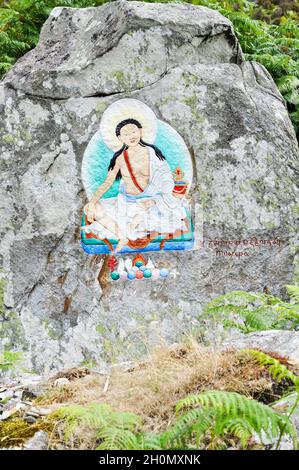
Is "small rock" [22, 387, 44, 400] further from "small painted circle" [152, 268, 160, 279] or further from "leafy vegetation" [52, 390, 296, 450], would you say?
"small painted circle" [152, 268, 160, 279]

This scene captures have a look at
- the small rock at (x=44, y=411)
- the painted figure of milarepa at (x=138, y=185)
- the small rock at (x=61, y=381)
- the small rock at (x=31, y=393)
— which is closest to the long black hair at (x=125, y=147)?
the painted figure of milarepa at (x=138, y=185)

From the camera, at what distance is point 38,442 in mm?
3109

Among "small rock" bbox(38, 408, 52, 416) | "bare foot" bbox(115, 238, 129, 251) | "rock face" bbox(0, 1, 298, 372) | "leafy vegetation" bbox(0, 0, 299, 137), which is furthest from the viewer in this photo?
"leafy vegetation" bbox(0, 0, 299, 137)

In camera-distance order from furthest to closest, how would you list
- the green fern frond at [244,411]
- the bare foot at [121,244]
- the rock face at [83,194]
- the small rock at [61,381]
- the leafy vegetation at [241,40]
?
the leafy vegetation at [241,40]
the bare foot at [121,244]
the rock face at [83,194]
the small rock at [61,381]
the green fern frond at [244,411]

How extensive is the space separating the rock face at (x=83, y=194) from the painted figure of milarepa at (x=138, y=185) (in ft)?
0.47

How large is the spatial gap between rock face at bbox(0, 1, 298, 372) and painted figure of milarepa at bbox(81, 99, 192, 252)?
0.14 meters

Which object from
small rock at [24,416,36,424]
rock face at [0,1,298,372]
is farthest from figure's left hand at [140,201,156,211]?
small rock at [24,416,36,424]

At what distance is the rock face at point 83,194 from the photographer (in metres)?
6.20

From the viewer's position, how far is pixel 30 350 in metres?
6.12

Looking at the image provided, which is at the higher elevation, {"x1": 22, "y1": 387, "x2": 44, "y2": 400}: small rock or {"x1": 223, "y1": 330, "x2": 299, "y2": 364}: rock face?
{"x1": 223, "y1": 330, "x2": 299, "y2": 364}: rock face

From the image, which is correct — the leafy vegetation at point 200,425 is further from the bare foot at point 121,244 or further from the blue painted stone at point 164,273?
the bare foot at point 121,244

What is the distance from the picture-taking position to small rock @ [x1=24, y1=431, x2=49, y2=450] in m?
3.06
